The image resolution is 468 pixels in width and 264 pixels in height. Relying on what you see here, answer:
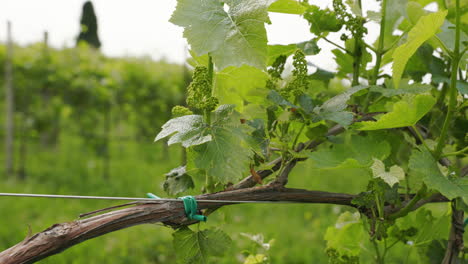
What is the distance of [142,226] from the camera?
183 inches

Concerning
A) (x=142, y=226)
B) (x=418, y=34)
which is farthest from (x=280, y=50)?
(x=142, y=226)

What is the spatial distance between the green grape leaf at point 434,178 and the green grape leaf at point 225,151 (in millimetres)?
300

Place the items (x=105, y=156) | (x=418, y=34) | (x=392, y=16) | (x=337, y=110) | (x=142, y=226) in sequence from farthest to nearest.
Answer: (x=105, y=156) → (x=142, y=226) → (x=392, y=16) → (x=337, y=110) → (x=418, y=34)

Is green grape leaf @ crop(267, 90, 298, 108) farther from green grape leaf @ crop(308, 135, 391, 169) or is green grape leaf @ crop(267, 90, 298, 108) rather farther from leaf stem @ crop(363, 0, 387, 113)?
leaf stem @ crop(363, 0, 387, 113)

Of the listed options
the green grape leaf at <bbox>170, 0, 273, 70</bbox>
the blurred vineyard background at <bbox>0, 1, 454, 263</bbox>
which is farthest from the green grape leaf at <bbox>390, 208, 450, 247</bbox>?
the blurred vineyard background at <bbox>0, 1, 454, 263</bbox>

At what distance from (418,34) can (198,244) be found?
0.56 metres

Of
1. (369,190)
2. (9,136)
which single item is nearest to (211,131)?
(369,190)

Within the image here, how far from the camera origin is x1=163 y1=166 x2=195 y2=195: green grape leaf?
939 mm

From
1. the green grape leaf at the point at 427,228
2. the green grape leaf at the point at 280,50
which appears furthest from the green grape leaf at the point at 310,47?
the green grape leaf at the point at 427,228

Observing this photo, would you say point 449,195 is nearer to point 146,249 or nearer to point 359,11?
point 359,11

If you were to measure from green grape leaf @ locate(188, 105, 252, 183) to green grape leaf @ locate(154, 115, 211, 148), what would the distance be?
0.02m

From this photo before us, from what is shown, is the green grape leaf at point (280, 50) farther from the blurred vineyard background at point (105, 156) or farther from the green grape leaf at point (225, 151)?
the blurred vineyard background at point (105, 156)

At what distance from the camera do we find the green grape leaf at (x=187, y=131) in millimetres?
737

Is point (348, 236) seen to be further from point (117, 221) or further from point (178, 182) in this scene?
point (117, 221)
